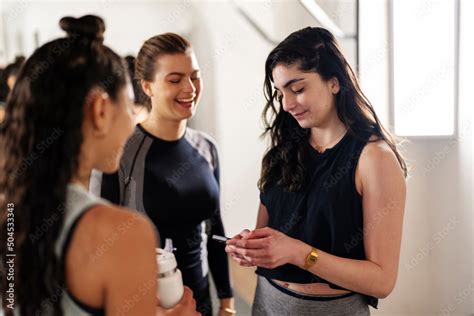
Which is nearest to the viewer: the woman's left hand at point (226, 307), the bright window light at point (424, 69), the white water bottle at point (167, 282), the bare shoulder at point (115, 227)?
the bare shoulder at point (115, 227)

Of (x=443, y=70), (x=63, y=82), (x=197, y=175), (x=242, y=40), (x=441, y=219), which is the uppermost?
(x=242, y=40)

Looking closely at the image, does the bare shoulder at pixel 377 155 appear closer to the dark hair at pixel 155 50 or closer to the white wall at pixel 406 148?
the dark hair at pixel 155 50

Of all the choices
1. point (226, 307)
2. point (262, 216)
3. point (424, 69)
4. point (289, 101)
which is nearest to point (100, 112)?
point (289, 101)

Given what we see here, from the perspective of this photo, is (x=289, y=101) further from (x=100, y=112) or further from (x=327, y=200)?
(x=100, y=112)

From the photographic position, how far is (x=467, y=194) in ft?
3.34

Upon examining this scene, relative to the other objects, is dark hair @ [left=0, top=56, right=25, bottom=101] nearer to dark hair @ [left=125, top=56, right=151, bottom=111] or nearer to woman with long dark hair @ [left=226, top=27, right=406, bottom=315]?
dark hair @ [left=125, top=56, right=151, bottom=111]

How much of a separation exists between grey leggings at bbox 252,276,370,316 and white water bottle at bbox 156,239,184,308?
0.23 metres

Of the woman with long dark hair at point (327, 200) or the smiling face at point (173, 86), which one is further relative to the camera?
the smiling face at point (173, 86)

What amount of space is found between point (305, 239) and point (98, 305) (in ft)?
1.22

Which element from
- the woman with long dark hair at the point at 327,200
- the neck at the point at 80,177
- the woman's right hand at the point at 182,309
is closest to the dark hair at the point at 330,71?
the woman with long dark hair at the point at 327,200

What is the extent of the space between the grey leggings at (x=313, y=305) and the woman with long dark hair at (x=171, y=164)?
15cm

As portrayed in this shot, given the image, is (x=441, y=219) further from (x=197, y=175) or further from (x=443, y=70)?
(x=197, y=175)

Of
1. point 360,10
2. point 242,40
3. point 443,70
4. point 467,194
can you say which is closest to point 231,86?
point 242,40

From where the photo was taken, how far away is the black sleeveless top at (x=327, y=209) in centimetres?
67
